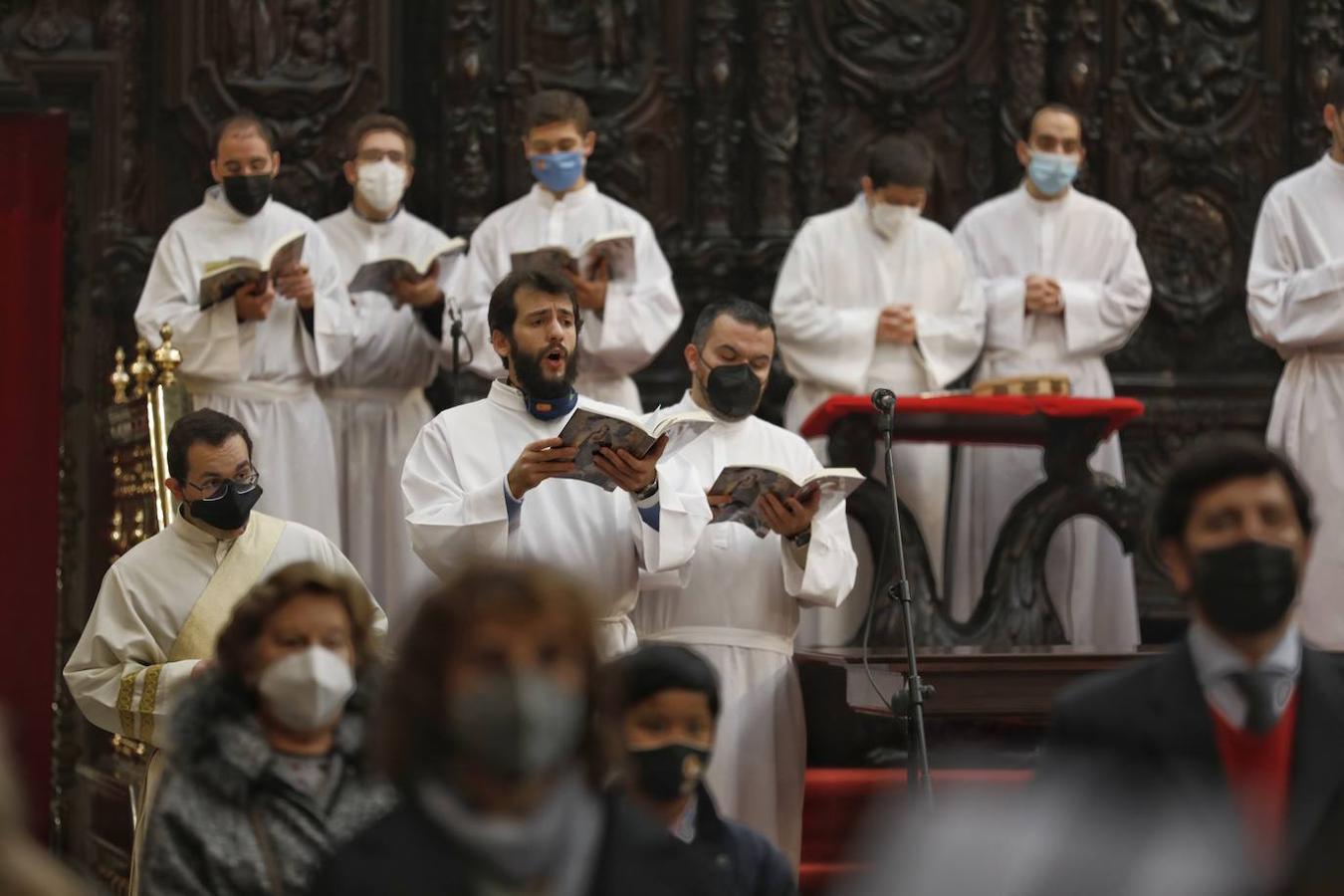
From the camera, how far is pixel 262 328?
9984 millimetres

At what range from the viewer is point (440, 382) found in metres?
11.4

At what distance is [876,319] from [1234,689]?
244 inches

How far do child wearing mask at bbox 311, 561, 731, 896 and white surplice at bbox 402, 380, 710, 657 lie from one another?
3.35 meters

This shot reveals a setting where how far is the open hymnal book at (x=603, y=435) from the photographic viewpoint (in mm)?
6535

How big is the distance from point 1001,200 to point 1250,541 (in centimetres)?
722

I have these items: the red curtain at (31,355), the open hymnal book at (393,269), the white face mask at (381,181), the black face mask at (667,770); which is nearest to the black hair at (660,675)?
the black face mask at (667,770)

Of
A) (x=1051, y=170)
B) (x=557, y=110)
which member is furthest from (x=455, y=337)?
(x=1051, y=170)

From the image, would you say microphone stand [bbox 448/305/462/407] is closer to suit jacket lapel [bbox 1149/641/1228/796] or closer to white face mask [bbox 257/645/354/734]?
white face mask [bbox 257/645/354/734]

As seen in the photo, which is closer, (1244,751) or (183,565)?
(1244,751)

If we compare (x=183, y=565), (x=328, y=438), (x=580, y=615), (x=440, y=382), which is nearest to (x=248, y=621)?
(x=580, y=615)

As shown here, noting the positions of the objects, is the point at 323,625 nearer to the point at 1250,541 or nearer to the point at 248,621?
the point at 248,621

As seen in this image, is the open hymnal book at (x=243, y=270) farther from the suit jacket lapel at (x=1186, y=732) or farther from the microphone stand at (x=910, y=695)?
the suit jacket lapel at (x=1186, y=732)

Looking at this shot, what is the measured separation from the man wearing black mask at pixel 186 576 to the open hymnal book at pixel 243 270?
2.28m

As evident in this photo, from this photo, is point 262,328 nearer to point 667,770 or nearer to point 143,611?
point 143,611
